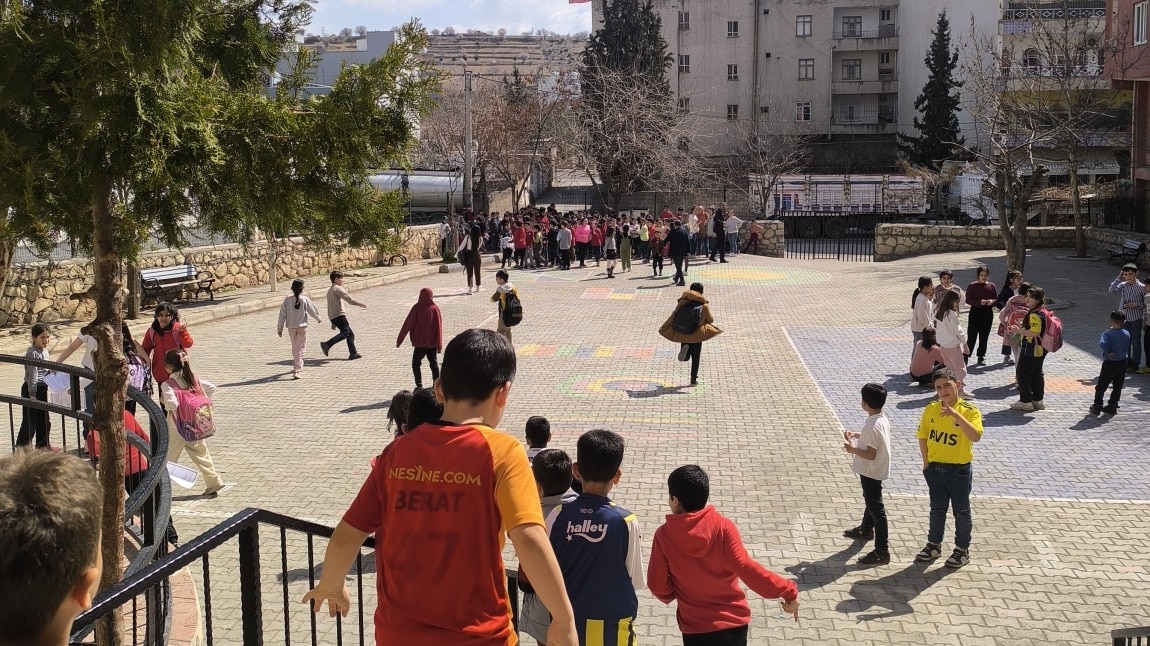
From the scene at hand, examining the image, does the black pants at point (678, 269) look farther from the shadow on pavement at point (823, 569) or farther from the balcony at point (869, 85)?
the balcony at point (869, 85)

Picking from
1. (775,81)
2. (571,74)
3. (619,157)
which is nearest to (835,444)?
(619,157)

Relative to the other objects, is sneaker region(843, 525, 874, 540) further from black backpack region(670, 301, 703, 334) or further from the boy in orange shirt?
black backpack region(670, 301, 703, 334)

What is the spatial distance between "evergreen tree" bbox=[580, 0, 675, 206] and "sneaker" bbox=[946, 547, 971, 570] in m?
38.3

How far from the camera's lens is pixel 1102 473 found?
35.0 ft

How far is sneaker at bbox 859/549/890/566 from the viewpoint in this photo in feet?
27.0

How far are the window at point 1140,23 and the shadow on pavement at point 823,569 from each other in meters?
26.4

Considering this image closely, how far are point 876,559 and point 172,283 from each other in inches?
702

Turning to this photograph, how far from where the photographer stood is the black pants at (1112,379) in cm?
1266

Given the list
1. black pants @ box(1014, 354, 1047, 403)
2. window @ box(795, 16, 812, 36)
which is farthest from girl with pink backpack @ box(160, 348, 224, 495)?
window @ box(795, 16, 812, 36)

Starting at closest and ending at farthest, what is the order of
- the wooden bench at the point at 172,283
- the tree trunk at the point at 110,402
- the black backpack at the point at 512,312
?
the tree trunk at the point at 110,402 < the black backpack at the point at 512,312 < the wooden bench at the point at 172,283

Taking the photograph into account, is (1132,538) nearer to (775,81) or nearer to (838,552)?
(838,552)

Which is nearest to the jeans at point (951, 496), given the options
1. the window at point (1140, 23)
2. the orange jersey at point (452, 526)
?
the orange jersey at point (452, 526)

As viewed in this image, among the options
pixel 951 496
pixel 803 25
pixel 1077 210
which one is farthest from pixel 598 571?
pixel 803 25

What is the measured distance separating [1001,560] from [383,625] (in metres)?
6.48
